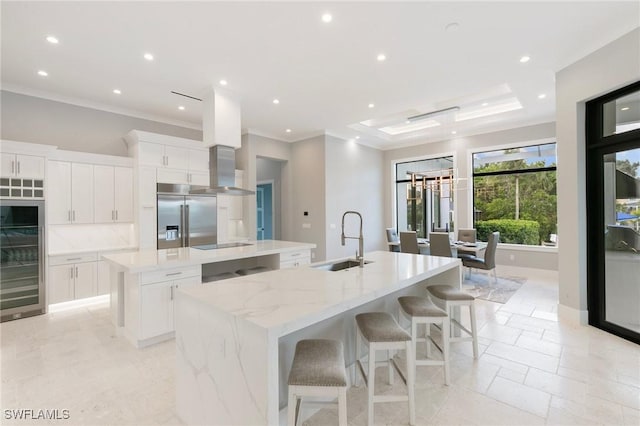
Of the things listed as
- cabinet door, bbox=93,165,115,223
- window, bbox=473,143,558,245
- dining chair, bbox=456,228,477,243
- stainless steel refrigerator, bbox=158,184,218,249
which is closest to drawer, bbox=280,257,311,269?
stainless steel refrigerator, bbox=158,184,218,249

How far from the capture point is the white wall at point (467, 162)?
236 inches

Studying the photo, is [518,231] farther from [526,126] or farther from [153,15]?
[153,15]

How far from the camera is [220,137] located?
4.15 m

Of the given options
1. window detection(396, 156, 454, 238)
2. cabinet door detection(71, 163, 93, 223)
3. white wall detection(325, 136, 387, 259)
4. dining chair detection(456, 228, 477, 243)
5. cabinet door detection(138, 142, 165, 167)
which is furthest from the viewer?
window detection(396, 156, 454, 238)

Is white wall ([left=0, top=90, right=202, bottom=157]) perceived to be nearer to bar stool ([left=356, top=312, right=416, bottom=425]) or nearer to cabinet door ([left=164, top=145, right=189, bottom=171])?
cabinet door ([left=164, top=145, right=189, bottom=171])

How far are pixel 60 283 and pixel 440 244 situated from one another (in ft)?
19.3

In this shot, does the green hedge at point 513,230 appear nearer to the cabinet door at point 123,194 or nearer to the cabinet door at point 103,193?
the cabinet door at point 123,194

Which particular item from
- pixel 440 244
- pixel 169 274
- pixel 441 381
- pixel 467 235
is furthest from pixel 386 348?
pixel 467 235

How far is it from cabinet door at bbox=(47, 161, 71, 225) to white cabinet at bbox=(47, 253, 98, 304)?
0.59m

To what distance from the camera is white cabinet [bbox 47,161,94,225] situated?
4.18 m

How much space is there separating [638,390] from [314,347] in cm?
251

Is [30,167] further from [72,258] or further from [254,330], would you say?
[254,330]

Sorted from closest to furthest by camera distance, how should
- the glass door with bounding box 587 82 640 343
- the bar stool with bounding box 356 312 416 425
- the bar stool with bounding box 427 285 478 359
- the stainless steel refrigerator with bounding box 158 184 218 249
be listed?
the bar stool with bounding box 356 312 416 425 < the bar stool with bounding box 427 285 478 359 < the glass door with bounding box 587 82 640 343 < the stainless steel refrigerator with bounding box 158 184 218 249

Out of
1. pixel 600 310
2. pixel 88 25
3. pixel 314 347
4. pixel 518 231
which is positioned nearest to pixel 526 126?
pixel 518 231
